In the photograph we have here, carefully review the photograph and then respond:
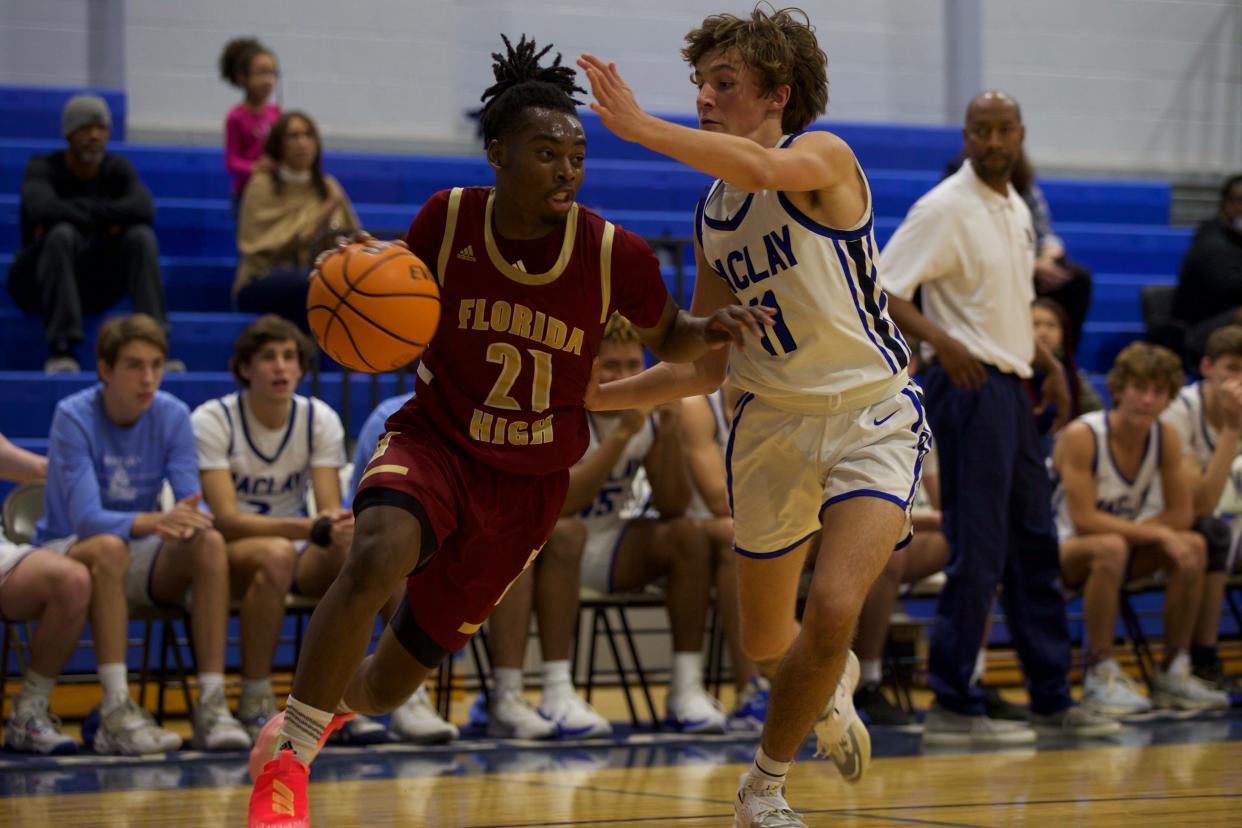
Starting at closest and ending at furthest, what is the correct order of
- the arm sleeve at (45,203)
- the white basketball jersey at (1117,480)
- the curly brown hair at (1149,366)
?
the curly brown hair at (1149,366)
the white basketball jersey at (1117,480)
the arm sleeve at (45,203)

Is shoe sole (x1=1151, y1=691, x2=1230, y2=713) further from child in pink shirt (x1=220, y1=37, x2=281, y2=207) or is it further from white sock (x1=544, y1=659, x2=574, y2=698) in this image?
child in pink shirt (x1=220, y1=37, x2=281, y2=207)

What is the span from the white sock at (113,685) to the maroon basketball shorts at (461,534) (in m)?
2.26

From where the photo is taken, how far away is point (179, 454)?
612cm

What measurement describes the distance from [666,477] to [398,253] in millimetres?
3032

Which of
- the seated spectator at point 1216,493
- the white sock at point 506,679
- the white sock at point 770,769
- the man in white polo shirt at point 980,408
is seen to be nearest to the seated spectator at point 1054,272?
the seated spectator at point 1216,493

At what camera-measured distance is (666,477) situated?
6.41 m

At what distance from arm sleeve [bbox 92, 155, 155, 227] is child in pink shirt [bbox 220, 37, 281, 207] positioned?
947mm

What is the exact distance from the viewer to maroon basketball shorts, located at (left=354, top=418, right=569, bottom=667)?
11.8 ft

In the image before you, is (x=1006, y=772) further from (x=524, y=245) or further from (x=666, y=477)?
(x=524, y=245)

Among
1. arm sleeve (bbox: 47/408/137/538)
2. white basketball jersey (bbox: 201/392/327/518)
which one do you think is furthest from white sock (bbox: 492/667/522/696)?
arm sleeve (bbox: 47/408/137/538)

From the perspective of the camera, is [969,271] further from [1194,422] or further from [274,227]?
[274,227]

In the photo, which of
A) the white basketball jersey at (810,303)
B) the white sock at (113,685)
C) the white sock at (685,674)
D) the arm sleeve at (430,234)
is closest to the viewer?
the arm sleeve at (430,234)

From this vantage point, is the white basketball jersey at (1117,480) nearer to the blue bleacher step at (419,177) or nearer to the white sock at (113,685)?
the blue bleacher step at (419,177)

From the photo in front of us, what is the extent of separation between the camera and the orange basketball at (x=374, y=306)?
11.3 feet
